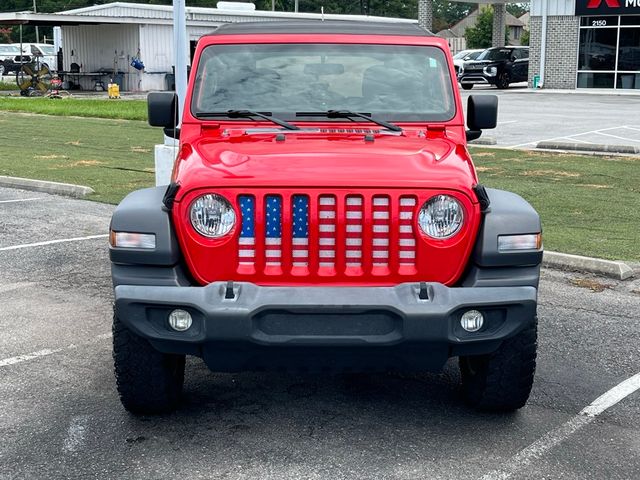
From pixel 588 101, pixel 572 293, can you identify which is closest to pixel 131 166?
pixel 572 293

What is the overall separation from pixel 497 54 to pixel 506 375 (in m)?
39.1

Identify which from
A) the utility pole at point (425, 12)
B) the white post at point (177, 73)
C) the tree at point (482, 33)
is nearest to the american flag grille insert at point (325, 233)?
the white post at point (177, 73)

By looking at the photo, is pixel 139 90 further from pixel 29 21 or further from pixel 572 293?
pixel 572 293

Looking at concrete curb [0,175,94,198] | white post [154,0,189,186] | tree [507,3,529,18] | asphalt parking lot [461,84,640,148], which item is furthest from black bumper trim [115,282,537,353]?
tree [507,3,529,18]

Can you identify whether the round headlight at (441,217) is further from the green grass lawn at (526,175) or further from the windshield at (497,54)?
the windshield at (497,54)

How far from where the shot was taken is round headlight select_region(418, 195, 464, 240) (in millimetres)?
4578

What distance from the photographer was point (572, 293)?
7.70 m

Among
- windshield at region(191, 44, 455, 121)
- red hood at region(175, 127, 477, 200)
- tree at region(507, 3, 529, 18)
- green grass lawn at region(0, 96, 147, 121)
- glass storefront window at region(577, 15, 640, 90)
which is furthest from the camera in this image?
tree at region(507, 3, 529, 18)

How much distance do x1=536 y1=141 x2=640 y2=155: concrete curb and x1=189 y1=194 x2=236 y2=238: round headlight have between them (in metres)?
14.6

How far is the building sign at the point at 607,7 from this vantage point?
125 feet

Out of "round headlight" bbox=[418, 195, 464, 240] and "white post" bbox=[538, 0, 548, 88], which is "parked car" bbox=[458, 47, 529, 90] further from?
"round headlight" bbox=[418, 195, 464, 240]

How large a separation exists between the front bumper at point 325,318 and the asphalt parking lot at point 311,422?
1.63ft

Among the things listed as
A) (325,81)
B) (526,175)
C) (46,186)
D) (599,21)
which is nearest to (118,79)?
(599,21)

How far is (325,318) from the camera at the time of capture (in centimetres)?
434
